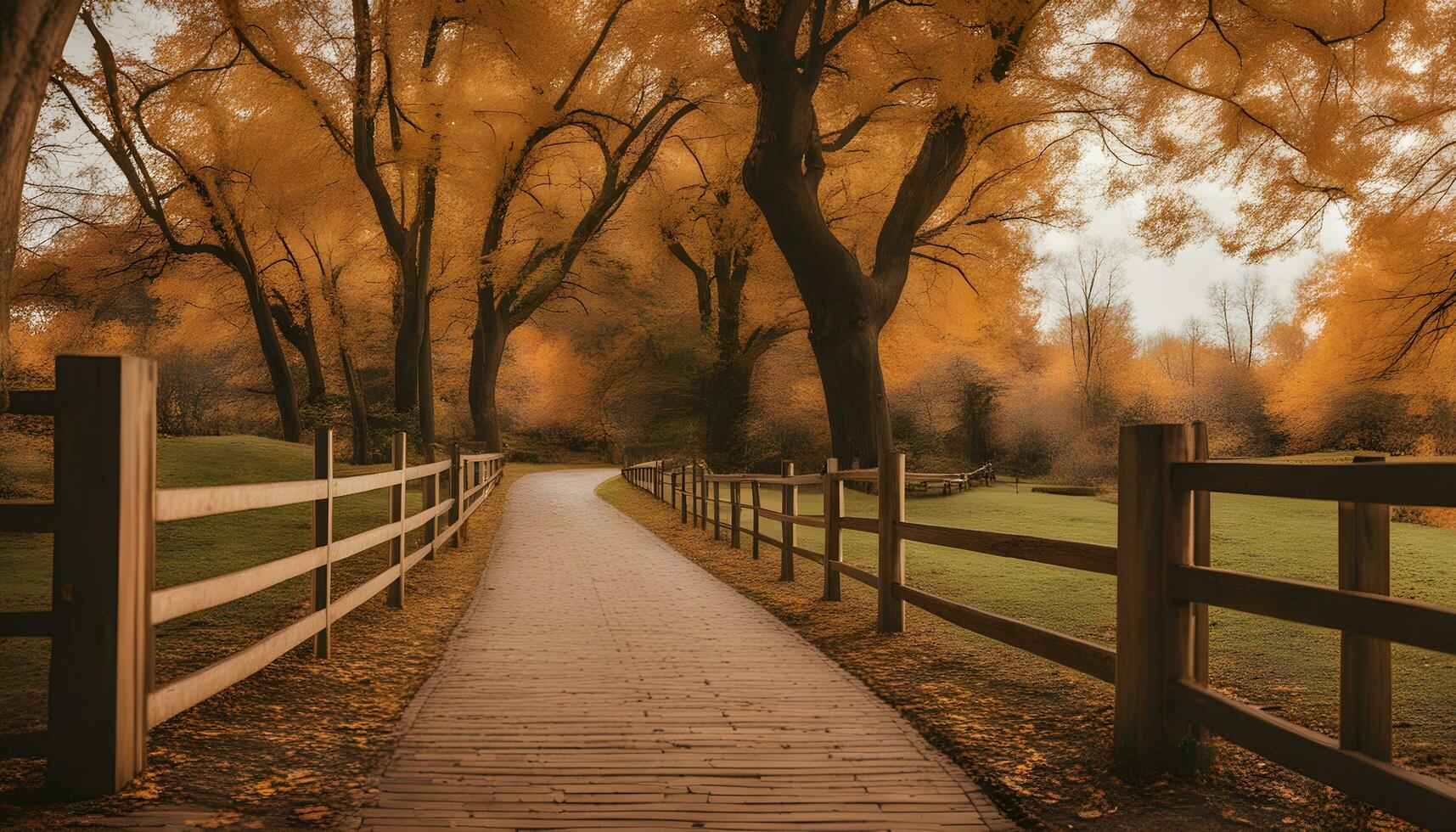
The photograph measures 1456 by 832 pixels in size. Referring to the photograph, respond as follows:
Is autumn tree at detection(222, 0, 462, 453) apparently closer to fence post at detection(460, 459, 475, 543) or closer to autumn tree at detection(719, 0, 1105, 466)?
autumn tree at detection(719, 0, 1105, 466)

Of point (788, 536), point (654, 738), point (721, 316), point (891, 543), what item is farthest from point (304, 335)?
point (654, 738)

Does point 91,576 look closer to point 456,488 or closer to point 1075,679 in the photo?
point 1075,679

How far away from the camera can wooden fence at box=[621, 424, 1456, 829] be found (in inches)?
109

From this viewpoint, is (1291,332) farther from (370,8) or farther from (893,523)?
(893,523)

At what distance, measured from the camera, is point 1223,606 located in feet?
11.5

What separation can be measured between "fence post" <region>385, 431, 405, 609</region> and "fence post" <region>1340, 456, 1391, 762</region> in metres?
6.59

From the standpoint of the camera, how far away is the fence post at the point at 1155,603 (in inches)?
150

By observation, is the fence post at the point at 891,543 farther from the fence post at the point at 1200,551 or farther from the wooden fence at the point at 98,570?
the wooden fence at the point at 98,570

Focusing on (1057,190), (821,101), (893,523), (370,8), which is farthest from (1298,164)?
(370,8)

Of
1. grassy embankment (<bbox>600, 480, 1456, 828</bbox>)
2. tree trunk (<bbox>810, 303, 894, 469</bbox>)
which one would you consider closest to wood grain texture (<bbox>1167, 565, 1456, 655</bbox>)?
grassy embankment (<bbox>600, 480, 1456, 828</bbox>)

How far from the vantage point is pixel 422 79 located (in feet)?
72.8

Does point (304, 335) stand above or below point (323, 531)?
above

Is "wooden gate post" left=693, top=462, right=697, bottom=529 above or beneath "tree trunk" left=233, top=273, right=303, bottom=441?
beneath

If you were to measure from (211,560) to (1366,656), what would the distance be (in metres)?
10.3
